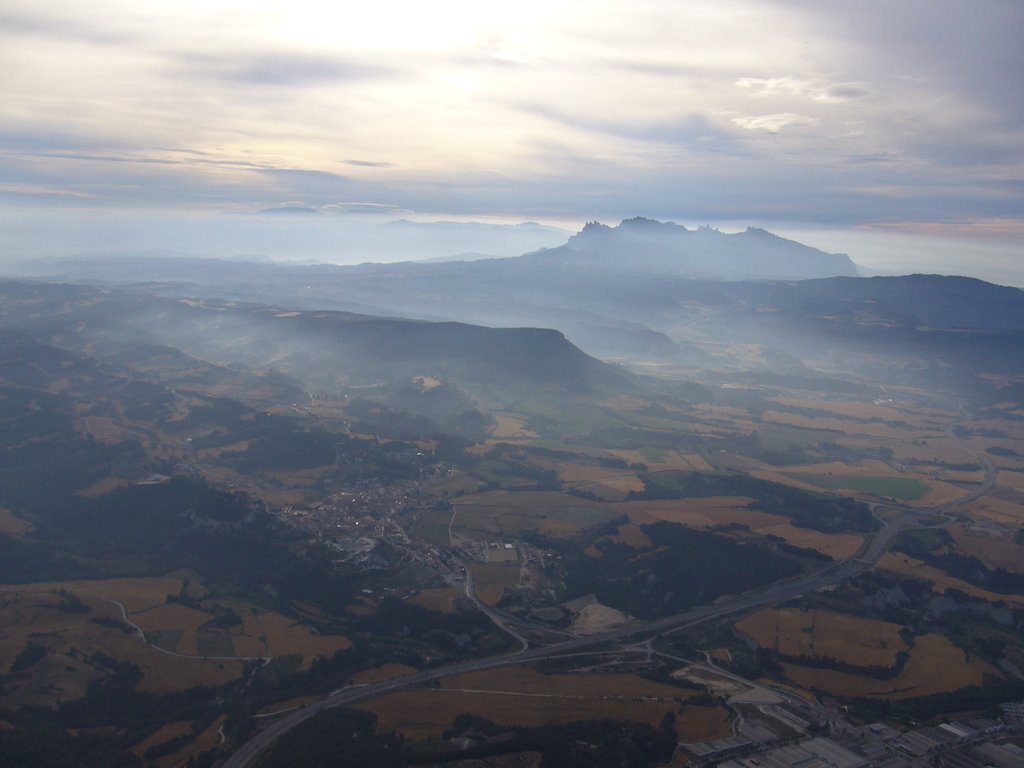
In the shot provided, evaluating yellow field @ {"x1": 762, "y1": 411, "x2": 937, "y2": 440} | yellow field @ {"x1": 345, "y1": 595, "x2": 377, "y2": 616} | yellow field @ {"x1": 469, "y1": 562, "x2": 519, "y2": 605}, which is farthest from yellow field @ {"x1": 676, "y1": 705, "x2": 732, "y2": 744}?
yellow field @ {"x1": 762, "y1": 411, "x2": 937, "y2": 440}

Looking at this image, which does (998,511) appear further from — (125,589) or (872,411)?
(125,589)

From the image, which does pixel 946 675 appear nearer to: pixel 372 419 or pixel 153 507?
pixel 153 507

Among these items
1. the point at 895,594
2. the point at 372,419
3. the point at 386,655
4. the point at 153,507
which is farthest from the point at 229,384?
the point at 895,594

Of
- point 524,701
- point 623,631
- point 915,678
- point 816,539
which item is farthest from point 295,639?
point 816,539

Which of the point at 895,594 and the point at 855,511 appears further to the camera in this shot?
the point at 855,511

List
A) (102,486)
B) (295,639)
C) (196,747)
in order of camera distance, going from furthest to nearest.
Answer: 1. (102,486)
2. (295,639)
3. (196,747)
